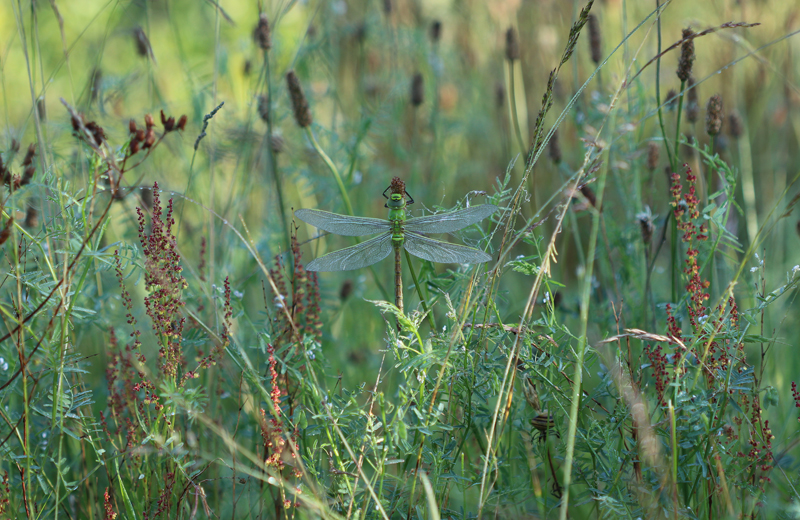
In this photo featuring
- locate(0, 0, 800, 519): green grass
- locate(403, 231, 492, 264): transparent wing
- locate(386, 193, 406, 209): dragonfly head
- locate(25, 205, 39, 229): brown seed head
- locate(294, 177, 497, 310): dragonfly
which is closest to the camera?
locate(0, 0, 800, 519): green grass

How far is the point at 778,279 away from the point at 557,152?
1041 millimetres

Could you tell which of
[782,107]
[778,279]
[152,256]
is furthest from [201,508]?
[782,107]

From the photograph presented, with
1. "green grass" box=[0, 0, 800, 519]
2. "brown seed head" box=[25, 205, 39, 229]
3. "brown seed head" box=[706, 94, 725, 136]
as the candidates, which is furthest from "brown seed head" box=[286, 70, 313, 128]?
"brown seed head" box=[706, 94, 725, 136]

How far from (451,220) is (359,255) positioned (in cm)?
26

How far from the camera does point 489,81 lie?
4.27 m

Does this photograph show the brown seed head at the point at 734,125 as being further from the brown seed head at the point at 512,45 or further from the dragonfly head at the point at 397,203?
the dragonfly head at the point at 397,203

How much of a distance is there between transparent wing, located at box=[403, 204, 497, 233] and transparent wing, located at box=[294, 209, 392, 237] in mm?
77

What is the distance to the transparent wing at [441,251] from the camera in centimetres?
129

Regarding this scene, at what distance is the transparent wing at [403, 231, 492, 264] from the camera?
129 centimetres

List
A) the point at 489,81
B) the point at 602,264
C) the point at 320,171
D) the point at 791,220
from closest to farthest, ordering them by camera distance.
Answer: the point at 602,264, the point at 791,220, the point at 320,171, the point at 489,81

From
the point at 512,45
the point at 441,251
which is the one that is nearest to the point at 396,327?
the point at 441,251

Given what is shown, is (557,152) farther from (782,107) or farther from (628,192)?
(782,107)

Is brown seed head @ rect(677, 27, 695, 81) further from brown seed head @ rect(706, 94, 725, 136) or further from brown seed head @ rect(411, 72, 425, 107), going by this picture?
brown seed head @ rect(411, 72, 425, 107)

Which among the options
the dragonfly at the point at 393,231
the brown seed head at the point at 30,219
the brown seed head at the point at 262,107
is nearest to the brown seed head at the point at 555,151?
the dragonfly at the point at 393,231
